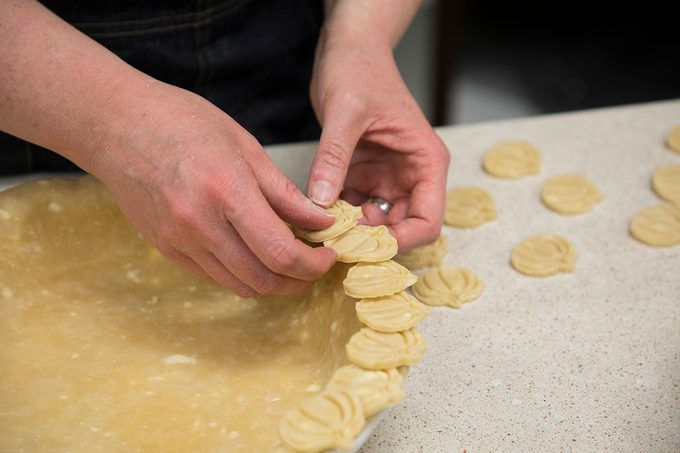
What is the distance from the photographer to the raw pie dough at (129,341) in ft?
3.36

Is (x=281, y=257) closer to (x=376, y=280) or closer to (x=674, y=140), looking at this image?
(x=376, y=280)

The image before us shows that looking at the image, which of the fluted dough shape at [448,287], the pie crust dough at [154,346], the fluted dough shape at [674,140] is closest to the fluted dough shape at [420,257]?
the fluted dough shape at [448,287]

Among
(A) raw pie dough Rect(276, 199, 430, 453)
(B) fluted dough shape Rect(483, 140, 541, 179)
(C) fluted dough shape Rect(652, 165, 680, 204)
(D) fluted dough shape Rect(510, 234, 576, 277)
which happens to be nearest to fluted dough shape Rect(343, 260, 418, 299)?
(A) raw pie dough Rect(276, 199, 430, 453)

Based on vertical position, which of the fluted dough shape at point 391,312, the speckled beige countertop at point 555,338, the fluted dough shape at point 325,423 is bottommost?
the speckled beige countertop at point 555,338

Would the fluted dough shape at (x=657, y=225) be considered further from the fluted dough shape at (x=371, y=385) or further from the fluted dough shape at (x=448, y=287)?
the fluted dough shape at (x=371, y=385)

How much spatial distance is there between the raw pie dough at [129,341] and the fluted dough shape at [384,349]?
71 mm

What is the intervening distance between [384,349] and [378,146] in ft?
1.76

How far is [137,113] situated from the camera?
3.46 feet

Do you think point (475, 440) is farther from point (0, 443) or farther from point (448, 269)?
point (0, 443)

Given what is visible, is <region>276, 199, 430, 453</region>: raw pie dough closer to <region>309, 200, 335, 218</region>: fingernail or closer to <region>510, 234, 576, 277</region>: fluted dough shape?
<region>309, 200, 335, 218</region>: fingernail

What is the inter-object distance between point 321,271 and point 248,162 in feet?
0.60

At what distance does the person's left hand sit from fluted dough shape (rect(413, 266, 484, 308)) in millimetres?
89

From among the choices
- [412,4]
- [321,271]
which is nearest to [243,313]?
[321,271]

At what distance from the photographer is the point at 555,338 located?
4.00ft
